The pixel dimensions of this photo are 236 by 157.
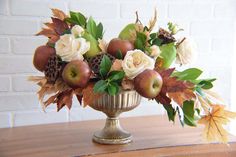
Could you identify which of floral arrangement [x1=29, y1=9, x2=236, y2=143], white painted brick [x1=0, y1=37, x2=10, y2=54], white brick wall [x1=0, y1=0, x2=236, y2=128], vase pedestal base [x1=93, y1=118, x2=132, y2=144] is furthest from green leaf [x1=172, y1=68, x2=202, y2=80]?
white painted brick [x1=0, y1=37, x2=10, y2=54]

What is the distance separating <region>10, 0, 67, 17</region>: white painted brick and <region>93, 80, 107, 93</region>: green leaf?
0.48 meters

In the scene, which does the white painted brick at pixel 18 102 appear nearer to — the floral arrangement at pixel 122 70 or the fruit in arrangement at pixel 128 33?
the floral arrangement at pixel 122 70

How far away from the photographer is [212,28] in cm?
141

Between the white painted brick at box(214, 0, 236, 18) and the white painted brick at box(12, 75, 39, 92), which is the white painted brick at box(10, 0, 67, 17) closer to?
the white painted brick at box(12, 75, 39, 92)

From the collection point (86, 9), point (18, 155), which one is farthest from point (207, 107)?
point (86, 9)

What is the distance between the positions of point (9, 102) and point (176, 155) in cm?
59

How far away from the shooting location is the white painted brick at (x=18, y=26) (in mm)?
1150

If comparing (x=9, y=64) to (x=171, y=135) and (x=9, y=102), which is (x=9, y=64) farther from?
(x=171, y=135)

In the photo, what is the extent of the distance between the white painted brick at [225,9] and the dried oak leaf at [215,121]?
64 cm

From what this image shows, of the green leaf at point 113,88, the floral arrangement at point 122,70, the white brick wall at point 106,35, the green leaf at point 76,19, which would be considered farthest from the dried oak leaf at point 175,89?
the white brick wall at point 106,35

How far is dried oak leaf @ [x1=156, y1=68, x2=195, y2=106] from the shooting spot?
0.82 metres

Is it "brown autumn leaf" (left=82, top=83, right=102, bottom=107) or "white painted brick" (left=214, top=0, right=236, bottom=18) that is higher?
"white painted brick" (left=214, top=0, right=236, bottom=18)

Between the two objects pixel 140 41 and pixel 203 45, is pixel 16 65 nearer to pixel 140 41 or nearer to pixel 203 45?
pixel 140 41

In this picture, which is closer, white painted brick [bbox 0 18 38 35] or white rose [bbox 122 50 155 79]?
white rose [bbox 122 50 155 79]
